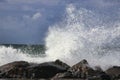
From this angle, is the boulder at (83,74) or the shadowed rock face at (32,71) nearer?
the boulder at (83,74)

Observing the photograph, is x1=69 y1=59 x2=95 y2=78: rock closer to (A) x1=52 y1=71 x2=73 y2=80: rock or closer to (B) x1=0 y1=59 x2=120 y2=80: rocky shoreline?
(B) x1=0 y1=59 x2=120 y2=80: rocky shoreline

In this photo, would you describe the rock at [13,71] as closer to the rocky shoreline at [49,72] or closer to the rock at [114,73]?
the rocky shoreline at [49,72]

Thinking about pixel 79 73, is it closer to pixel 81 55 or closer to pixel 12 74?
pixel 12 74

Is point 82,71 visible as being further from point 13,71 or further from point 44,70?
point 13,71

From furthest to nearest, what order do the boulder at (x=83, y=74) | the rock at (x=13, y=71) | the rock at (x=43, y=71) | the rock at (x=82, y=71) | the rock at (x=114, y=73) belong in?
the rock at (x=13, y=71) → the rock at (x=43, y=71) → the rock at (x=82, y=71) → the rock at (x=114, y=73) → the boulder at (x=83, y=74)

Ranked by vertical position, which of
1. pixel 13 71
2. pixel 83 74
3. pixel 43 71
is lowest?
pixel 83 74

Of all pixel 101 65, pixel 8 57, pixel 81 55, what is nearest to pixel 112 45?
pixel 81 55

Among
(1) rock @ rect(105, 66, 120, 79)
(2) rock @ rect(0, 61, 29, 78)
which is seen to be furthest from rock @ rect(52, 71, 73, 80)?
(1) rock @ rect(105, 66, 120, 79)

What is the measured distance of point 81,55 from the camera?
108ft

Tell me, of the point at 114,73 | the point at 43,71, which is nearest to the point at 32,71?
the point at 43,71

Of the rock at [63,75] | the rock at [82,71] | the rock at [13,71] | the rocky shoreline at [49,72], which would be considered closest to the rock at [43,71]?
the rocky shoreline at [49,72]

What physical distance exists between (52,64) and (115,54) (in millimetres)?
10587

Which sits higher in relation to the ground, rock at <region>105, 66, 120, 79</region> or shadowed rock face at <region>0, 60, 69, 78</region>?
shadowed rock face at <region>0, 60, 69, 78</region>

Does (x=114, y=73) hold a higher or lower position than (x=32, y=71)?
lower
